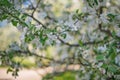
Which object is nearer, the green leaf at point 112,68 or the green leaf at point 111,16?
the green leaf at point 112,68

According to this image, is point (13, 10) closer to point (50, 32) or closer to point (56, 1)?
point (50, 32)

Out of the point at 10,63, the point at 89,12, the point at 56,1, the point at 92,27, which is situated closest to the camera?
the point at 89,12

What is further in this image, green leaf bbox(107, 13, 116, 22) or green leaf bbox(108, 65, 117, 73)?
green leaf bbox(107, 13, 116, 22)

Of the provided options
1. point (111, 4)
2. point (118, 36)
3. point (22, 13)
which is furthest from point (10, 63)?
point (111, 4)

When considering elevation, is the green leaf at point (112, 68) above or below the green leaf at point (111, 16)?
below

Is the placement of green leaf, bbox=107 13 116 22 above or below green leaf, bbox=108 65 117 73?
above

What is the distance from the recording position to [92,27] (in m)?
4.46

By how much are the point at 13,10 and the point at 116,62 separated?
0.90 meters

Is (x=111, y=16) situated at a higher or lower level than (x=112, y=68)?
higher

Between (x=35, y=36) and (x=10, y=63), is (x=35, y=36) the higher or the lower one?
the lower one

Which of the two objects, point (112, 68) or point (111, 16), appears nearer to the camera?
point (112, 68)

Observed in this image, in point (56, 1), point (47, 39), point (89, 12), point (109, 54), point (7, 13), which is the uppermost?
point (56, 1)

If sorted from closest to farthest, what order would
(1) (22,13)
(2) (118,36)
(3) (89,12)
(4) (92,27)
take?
(1) (22,13), (2) (118,36), (3) (89,12), (4) (92,27)

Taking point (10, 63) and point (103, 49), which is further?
point (10, 63)
